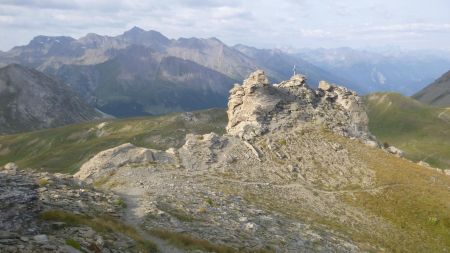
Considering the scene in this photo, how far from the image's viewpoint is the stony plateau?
137ft

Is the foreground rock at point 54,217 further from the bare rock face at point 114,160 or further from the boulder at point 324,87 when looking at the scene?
the boulder at point 324,87

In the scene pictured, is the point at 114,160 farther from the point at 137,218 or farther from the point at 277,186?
the point at 137,218

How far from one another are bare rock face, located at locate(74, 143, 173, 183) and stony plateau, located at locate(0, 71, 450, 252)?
15cm

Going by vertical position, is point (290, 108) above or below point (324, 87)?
below

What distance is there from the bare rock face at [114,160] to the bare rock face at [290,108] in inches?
674

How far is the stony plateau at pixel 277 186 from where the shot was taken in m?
41.9

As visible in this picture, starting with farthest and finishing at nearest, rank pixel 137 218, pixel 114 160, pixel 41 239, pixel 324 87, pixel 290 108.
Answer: pixel 324 87
pixel 290 108
pixel 114 160
pixel 137 218
pixel 41 239

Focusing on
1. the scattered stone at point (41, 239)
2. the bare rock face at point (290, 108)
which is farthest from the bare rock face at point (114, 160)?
the scattered stone at point (41, 239)

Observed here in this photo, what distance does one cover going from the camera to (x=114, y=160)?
209ft

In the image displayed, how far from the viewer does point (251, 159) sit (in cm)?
7106

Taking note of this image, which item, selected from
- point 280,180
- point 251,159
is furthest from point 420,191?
point 251,159

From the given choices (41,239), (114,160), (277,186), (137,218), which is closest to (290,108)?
(277,186)

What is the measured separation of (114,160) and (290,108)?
1453 inches

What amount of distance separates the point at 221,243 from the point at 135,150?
32.8m
